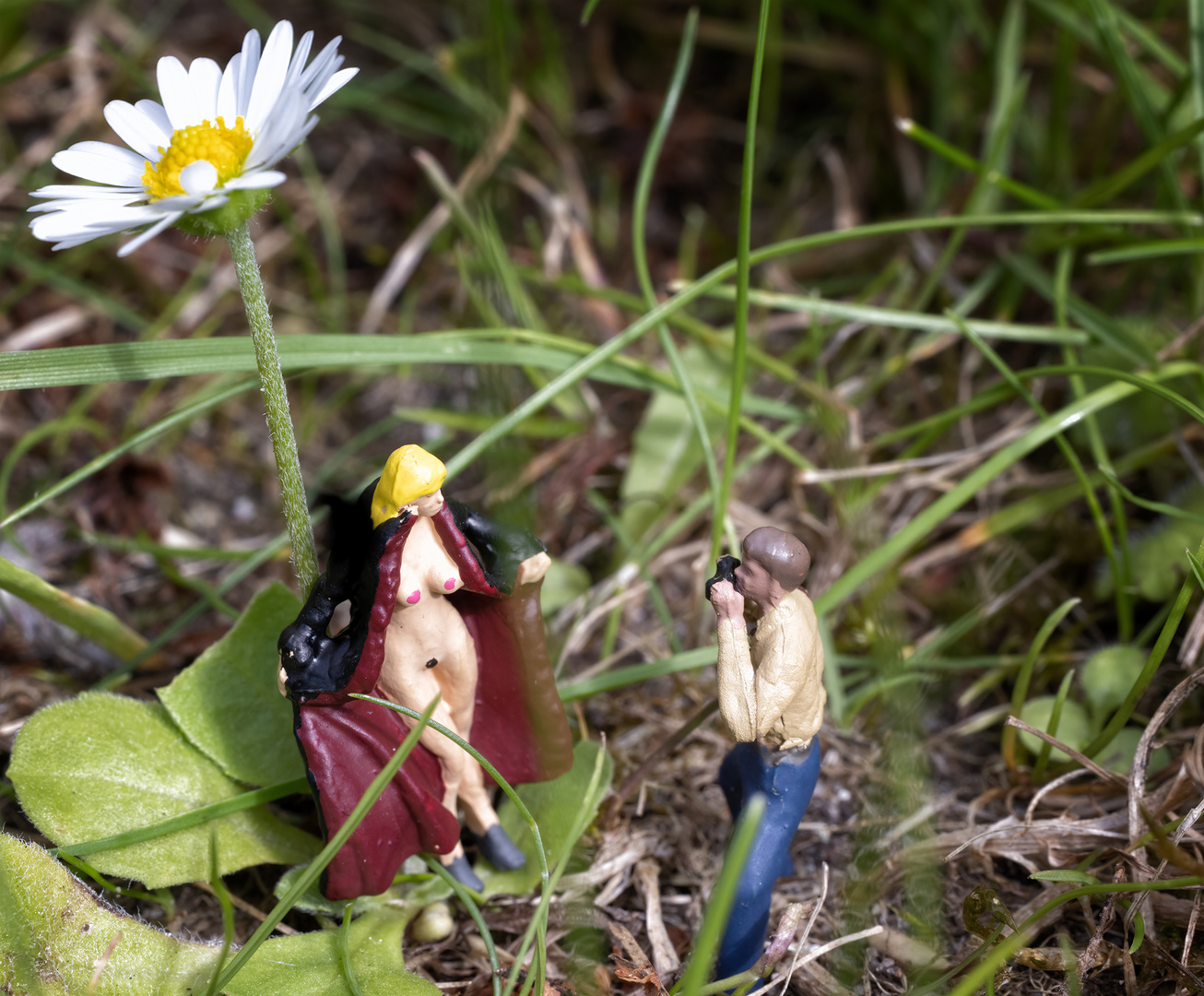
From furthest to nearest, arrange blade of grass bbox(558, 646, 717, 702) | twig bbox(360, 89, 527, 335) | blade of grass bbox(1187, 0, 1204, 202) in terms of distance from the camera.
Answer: twig bbox(360, 89, 527, 335), blade of grass bbox(1187, 0, 1204, 202), blade of grass bbox(558, 646, 717, 702)

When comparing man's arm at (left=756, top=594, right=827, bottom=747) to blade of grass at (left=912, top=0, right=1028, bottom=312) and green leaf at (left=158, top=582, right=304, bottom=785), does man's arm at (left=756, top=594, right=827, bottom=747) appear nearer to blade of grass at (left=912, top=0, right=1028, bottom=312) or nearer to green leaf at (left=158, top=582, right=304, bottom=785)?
green leaf at (left=158, top=582, right=304, bottom=785)

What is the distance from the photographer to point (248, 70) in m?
1.53

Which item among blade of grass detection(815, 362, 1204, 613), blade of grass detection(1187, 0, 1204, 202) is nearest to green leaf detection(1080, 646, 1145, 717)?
blade of grass detection(815, 362, 1204, 613)

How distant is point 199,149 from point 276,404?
370 millimetres

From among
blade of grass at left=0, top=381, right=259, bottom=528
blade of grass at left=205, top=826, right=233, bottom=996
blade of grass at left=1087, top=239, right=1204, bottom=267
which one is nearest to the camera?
blade of grass at left=205, top=826, right=233, bottom=996

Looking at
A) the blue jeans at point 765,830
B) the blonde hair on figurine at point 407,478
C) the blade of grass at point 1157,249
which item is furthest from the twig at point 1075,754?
the blade of grass at point 1157,249

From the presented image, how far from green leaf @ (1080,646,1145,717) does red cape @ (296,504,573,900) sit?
1043 mm

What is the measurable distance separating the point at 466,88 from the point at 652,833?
7.68 feet

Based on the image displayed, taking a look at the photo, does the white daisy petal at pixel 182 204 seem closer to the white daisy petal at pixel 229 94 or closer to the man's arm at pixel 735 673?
the white daisy petal at pixel 229 94

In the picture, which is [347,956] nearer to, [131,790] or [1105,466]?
[131,790]

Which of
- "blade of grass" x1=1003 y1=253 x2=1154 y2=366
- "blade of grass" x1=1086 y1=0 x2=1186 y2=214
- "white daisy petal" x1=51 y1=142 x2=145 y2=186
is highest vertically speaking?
"white daisy petal" x1=51 y1=142 x2=145 y2=186

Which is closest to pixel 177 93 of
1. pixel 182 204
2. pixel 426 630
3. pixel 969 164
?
pixel 182 204

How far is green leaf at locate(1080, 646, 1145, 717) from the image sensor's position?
1.94 meters

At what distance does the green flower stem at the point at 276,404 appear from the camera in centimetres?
144
